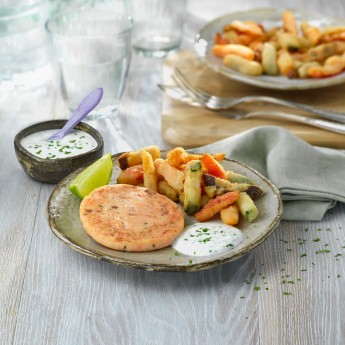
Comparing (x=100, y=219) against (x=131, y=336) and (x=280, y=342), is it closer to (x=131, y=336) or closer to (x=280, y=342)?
(x=131, y=336)

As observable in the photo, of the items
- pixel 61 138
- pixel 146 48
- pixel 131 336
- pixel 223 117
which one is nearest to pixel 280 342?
pixel 131 336

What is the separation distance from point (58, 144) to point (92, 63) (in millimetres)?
444

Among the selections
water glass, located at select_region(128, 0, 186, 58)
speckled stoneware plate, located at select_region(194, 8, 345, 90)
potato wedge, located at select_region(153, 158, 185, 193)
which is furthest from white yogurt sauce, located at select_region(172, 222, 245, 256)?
water glass, located at select_region(128, 0, 186, 58)

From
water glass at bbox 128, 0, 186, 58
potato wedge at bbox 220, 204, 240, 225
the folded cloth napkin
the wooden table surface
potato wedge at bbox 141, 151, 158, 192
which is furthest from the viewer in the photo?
water glass at bbox 128, 0, 186, 58

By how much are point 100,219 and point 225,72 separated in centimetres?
95

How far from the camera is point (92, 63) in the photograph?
95.4 inches

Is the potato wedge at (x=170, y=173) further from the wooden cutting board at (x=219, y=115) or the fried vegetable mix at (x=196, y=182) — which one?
the wooden cutting board at (x=219, y=115)

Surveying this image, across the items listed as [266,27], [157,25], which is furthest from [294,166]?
[157,25]

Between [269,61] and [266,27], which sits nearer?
[269,61]

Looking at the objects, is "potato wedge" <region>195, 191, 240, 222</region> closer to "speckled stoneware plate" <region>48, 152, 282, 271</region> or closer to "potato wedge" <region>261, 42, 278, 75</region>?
"speckled stoneware plate" <region>48, 152, 282, 271</region>

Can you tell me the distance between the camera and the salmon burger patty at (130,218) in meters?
1.60

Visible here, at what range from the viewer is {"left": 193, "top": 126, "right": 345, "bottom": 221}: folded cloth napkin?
6.28 feet

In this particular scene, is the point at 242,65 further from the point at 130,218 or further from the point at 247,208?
the point at 130,218

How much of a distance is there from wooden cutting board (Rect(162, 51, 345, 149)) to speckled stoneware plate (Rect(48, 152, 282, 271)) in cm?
38
